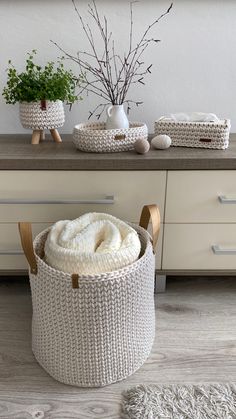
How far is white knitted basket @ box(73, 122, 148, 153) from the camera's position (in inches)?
55.2

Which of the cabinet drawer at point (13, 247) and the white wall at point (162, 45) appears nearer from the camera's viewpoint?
the cabinet drawer at point (13, 247)

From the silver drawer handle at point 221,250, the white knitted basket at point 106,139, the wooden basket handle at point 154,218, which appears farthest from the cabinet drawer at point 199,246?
the white knitted basket at point 106,139

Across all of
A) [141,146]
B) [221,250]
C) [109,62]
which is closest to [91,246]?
[141,146]

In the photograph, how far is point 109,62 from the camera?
167 centimetres

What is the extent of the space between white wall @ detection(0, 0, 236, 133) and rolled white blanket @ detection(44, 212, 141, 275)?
26.7 inches

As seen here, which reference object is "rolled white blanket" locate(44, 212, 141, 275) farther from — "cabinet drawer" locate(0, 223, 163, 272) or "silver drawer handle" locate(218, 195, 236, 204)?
"silver drawer handle" locate(218, 195, 236, 204)

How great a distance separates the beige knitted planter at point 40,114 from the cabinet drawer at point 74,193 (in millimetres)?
239

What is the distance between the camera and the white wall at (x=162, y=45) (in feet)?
5.25

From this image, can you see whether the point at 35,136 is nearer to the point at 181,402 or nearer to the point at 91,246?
the point at 91,246

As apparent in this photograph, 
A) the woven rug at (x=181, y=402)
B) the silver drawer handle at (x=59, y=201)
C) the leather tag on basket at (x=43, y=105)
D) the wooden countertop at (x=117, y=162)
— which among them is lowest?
the woven rug at (x=181, y=402)

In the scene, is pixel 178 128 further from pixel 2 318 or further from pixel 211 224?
pixel 2 318

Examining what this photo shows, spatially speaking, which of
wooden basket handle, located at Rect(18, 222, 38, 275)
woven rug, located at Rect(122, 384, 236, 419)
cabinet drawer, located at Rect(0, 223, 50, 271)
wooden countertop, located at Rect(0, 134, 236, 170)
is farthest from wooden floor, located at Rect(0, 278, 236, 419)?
wooden countertop, located at Rect(0, 134, 236, 170)

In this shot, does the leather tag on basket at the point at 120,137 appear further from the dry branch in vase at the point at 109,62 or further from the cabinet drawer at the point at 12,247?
the cabinet drawer at the point at 12,247

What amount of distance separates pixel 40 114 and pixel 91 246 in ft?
2.02
